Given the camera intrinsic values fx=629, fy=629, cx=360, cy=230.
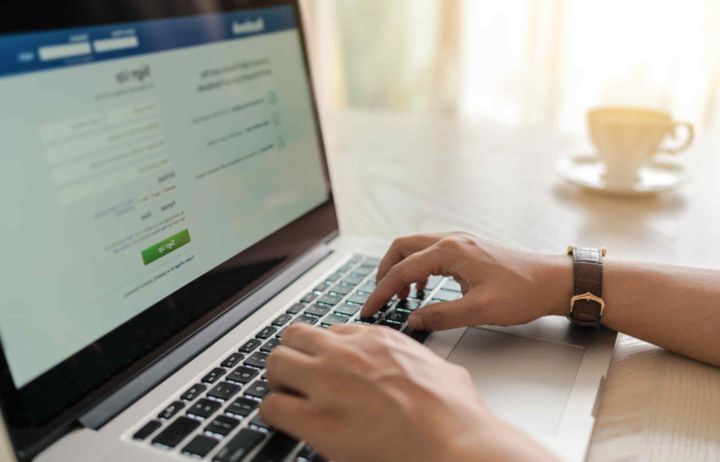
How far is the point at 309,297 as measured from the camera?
2.20ft

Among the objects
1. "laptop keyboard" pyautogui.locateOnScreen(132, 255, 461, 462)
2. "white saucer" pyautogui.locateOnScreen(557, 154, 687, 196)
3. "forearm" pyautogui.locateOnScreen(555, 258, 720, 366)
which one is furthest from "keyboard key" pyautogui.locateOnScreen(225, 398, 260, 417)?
"white saucer" pyautogui.locateOnScreen(557, 154, 687, 196)

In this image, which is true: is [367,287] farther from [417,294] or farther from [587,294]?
[587,294]

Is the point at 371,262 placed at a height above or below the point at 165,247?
below

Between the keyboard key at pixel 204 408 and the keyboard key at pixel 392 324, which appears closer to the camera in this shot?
the keyboard key at pixel 204 408

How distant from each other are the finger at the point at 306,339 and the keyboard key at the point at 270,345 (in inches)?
2.8

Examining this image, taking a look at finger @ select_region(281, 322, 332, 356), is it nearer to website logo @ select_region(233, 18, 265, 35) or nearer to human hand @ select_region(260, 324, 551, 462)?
human hand @ select_region(260, 324, 551, 462)

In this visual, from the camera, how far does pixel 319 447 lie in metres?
0.42

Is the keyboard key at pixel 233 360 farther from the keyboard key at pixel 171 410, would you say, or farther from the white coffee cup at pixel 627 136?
the white coffee cup at pixel 627 136

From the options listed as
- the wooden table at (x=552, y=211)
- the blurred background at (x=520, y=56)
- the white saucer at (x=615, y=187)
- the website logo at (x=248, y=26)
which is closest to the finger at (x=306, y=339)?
the wooden table at (x=552, y=211)

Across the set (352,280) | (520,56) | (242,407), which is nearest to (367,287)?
(352,280)

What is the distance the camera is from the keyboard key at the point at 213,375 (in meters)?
0.52

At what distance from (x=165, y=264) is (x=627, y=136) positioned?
0.74m

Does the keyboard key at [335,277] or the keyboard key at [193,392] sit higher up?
the keyboard key at [193,392]

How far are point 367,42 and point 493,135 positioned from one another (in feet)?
4.52
